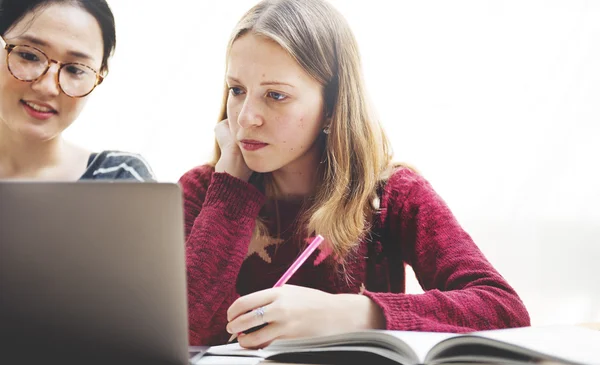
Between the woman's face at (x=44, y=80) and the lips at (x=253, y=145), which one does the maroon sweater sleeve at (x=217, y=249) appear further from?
the woman's face at (x=44, y=80)

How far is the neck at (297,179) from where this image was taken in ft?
4.65

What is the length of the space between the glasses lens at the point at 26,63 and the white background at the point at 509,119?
523 millimetres

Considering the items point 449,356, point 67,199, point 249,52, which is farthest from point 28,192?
point 249,52

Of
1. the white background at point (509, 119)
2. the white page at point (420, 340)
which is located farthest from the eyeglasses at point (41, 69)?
the white page at point (420, 340)

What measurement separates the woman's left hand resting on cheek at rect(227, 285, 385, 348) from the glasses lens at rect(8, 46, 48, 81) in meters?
0.88

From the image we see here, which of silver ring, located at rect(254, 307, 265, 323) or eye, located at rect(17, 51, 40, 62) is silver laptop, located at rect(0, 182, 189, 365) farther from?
eye, located at rect(17, 51, 40, 62)

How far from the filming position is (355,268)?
1323mm

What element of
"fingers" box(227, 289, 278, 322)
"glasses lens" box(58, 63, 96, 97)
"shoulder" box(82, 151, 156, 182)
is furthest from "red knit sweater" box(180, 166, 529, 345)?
"glasses lens" box(58, 63, 96, 97)

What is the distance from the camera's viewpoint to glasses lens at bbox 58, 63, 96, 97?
1412mm

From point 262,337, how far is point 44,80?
917 millimetres

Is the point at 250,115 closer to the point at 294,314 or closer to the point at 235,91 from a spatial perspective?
the point at 235,91

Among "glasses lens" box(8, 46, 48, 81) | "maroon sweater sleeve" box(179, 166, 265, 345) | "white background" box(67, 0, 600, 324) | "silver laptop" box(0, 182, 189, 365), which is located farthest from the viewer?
"white background" box(67, 0, 600, 324)

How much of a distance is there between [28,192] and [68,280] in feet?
0.34

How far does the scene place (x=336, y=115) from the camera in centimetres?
133
